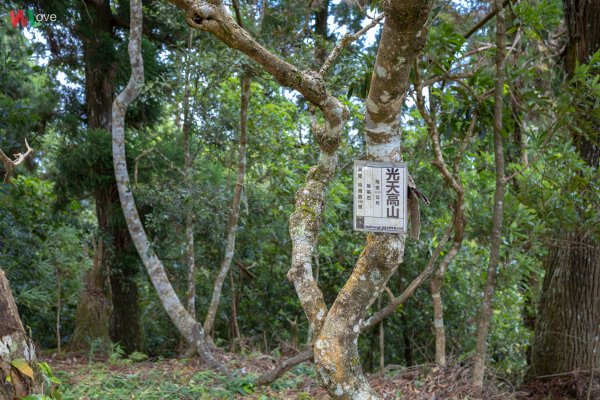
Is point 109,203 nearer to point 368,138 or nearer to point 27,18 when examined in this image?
point 27,18

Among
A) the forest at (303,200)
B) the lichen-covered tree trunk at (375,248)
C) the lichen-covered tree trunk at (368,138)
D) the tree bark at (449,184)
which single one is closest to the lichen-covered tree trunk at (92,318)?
the forest at (303,200)

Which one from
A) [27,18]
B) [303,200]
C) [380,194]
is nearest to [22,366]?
[303,200]

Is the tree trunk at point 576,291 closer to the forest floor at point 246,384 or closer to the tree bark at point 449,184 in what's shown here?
the forest floor at point 246,384

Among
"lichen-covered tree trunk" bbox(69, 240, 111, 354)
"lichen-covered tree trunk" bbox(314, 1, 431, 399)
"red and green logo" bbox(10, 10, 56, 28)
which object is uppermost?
"red and green logo" bbox(10, 10, 56, 28)

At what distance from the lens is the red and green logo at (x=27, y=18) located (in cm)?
578

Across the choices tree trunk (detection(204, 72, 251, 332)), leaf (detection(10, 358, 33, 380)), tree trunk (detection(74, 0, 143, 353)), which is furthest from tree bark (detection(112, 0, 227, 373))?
leaf (detection(10, 358, 33, 380))

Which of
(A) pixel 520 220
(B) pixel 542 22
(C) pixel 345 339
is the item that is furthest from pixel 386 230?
(B) pixel 542 22

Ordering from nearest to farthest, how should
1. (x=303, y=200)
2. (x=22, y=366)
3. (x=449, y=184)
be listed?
1. (x=22, y=366)
2. (x=303, y=200)
3. (x=449, y=184)

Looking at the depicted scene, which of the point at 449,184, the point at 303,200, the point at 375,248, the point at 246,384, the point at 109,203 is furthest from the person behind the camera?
the point at 109,203

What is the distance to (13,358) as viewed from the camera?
2.62 m

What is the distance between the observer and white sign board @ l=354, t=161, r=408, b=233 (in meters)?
2.76

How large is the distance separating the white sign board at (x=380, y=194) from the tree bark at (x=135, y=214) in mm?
3008

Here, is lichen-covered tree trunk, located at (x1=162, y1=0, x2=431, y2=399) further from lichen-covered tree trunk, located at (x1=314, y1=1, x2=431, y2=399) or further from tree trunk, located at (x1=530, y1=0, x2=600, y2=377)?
tree trunk, located at (x1=530, y1=0, x2=600, y2=377)

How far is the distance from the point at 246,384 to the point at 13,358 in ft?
8.06
